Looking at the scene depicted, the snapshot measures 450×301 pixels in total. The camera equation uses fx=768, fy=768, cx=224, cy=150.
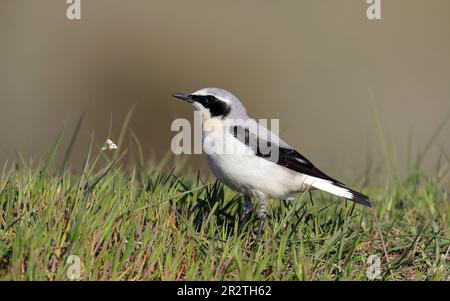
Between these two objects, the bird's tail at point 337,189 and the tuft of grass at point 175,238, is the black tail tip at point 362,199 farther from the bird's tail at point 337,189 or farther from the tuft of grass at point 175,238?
the tuft of grass at point 175,238

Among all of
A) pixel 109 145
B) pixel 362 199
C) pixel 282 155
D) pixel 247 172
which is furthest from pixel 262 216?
pixel 109 145

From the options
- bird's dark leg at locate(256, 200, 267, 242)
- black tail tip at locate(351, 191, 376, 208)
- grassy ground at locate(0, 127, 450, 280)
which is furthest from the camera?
black tail tip at locate(351, 191, 376, 208)

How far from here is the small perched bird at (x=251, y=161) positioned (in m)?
7.61

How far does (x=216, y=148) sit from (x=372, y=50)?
12368 mm

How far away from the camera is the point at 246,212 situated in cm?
767

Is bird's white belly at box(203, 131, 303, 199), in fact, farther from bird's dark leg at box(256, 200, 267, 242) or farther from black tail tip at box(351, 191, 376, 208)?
black tail tip at box(351, 191, 376, 208)

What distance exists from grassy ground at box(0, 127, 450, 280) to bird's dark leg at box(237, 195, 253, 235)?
0.28 ft

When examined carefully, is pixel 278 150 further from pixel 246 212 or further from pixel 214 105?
pixel 214 105

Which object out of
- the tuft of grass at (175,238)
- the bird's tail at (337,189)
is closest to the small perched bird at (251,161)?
the bird's tail at (337,189)

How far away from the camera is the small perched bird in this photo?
7613mm

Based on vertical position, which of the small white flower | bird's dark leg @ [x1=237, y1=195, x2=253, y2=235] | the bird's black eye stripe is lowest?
bird's dark leg @ [x1=237, y1=195, x2=253, y2=235]

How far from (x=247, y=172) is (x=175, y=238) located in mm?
1405

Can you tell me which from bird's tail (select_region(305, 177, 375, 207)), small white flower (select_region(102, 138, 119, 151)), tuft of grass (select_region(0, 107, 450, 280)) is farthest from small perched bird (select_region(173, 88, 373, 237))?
small white flower (select_region(102, 138, 119, 151))
